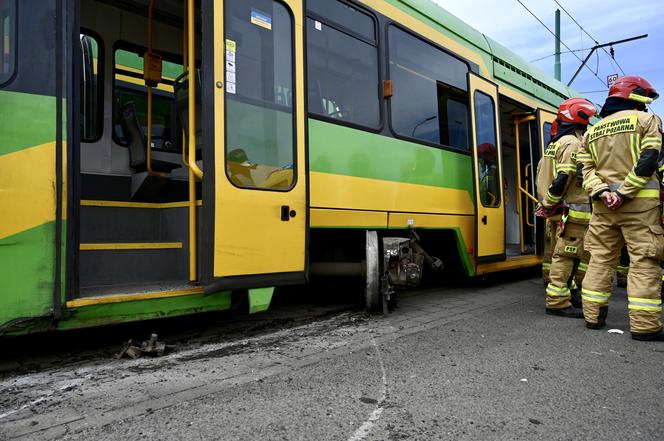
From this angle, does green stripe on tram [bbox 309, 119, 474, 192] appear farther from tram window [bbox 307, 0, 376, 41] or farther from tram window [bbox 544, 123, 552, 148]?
tram window [bbox 544, 123, 552, 148]

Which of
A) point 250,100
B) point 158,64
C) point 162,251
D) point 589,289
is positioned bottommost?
point 589,289

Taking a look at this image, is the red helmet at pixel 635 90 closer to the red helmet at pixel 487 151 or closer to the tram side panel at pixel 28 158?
the red helmet at pixel 487 151

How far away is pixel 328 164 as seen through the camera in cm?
381

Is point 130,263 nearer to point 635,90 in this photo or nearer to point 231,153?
point 231,153

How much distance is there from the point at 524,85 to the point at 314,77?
426cm

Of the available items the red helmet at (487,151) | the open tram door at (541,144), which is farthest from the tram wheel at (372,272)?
the open tram door at (541,144)

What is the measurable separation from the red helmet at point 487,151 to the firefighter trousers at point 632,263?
6.10ft

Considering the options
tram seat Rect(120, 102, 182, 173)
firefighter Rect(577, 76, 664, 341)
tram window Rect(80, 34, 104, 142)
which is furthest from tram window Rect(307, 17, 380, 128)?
tram window Rect(80, 34, 104, 142)

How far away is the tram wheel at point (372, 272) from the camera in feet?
13.4

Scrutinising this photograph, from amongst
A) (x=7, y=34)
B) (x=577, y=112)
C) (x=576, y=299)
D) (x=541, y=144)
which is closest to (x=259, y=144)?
(x=7, y=34)

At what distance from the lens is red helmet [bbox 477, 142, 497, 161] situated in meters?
Answer: 5.58

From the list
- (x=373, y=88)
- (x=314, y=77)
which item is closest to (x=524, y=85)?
(x=373, y=88)

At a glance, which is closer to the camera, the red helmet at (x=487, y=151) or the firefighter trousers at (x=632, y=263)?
the firefighter trousers at (x=632, y=263)

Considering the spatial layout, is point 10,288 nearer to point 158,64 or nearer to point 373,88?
point 158,64
